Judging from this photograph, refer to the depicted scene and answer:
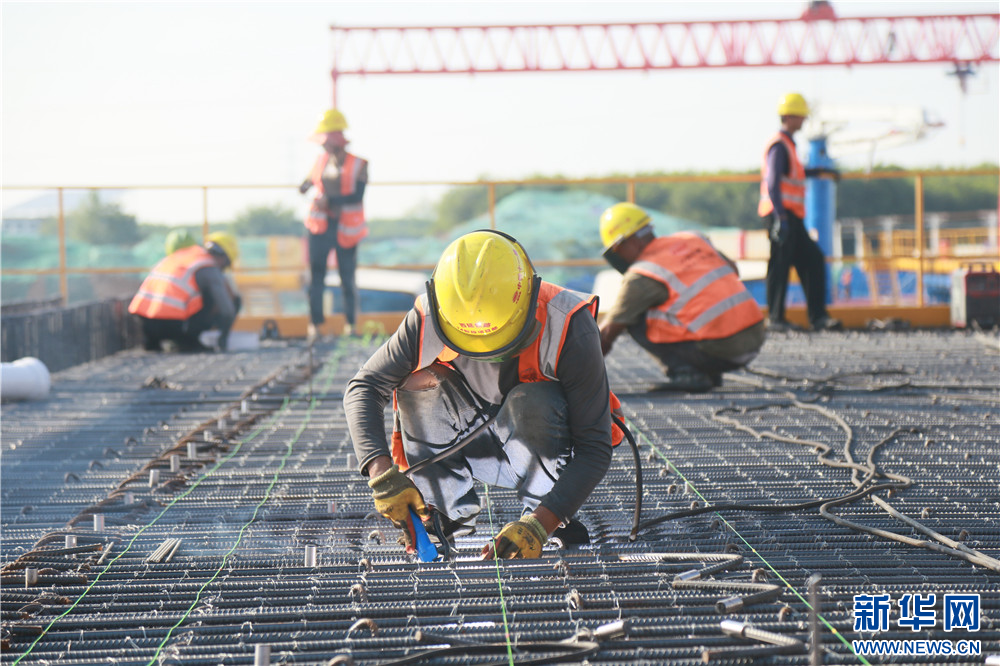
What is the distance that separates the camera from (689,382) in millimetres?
5828

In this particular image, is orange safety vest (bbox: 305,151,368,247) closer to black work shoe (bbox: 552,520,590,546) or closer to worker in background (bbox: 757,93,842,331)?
worker in background (bbox: 757,93,842,331)

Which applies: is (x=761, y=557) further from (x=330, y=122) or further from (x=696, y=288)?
(x=330, y=122)

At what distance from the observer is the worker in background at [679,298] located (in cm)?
539

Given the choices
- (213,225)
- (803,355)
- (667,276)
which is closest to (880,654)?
(667,276)

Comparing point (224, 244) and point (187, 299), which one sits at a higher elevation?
point (224, 244)

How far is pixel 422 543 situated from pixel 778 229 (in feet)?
20.3

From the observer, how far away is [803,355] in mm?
7539

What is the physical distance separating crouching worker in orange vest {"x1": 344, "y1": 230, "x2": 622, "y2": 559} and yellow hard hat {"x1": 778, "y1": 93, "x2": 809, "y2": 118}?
5984 mm

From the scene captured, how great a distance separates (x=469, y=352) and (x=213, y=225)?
41970mm

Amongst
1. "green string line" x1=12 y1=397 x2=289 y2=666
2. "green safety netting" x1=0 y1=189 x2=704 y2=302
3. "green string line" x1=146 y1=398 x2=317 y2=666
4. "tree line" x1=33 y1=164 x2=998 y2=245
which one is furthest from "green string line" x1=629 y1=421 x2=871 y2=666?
"tree line" x1=33 y1=164 x2=998 y2=245

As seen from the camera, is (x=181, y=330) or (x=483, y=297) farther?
(x=181, y=330)

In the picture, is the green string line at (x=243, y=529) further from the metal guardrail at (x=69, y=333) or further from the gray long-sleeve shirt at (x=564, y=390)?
the metal guardrail at (x=69, y=333)

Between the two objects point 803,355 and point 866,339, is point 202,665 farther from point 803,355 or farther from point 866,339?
point 866,339

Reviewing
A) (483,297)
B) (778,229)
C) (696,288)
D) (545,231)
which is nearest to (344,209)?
(778,229)
